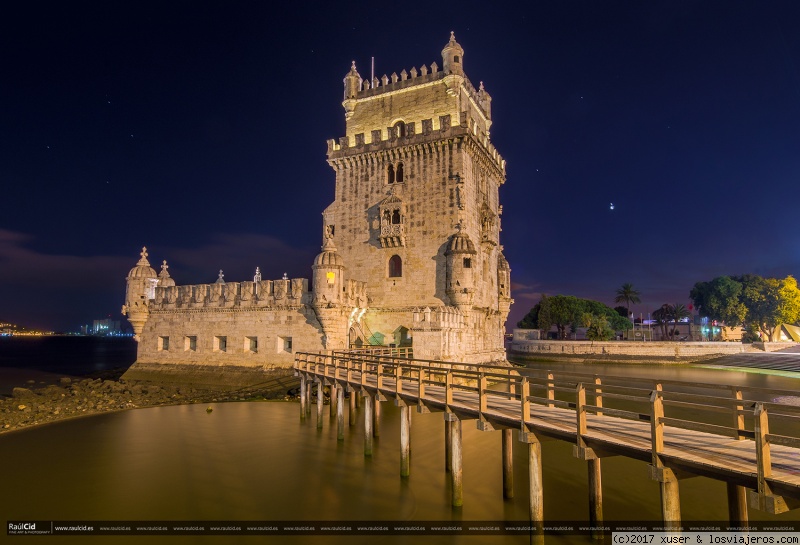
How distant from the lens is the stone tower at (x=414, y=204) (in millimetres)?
31734

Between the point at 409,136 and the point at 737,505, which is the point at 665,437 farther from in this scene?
the point at 409,136

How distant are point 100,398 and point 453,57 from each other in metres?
31.1

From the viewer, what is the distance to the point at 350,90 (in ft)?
122

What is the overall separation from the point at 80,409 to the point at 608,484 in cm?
2606

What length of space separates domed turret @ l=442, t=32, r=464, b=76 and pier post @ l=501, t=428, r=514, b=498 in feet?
88.5

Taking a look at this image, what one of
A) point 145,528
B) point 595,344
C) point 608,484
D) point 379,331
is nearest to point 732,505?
point 608,484

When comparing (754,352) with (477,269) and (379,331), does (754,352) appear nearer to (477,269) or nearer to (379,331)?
(477,269)

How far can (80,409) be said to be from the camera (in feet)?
86.3

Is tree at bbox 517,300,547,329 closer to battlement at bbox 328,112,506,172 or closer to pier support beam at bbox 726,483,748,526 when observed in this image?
battlement at bbox 328,112,506,172

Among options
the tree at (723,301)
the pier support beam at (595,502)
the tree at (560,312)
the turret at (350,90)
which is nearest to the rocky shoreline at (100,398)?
the pier support beam at (595,502)

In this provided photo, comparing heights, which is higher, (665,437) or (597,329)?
(597,329)

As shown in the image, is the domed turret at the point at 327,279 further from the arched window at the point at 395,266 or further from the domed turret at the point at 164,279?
the domed turret at the point at 164,279

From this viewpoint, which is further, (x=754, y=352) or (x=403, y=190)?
(x=754, y=352)

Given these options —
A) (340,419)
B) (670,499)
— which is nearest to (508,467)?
(670,499)
